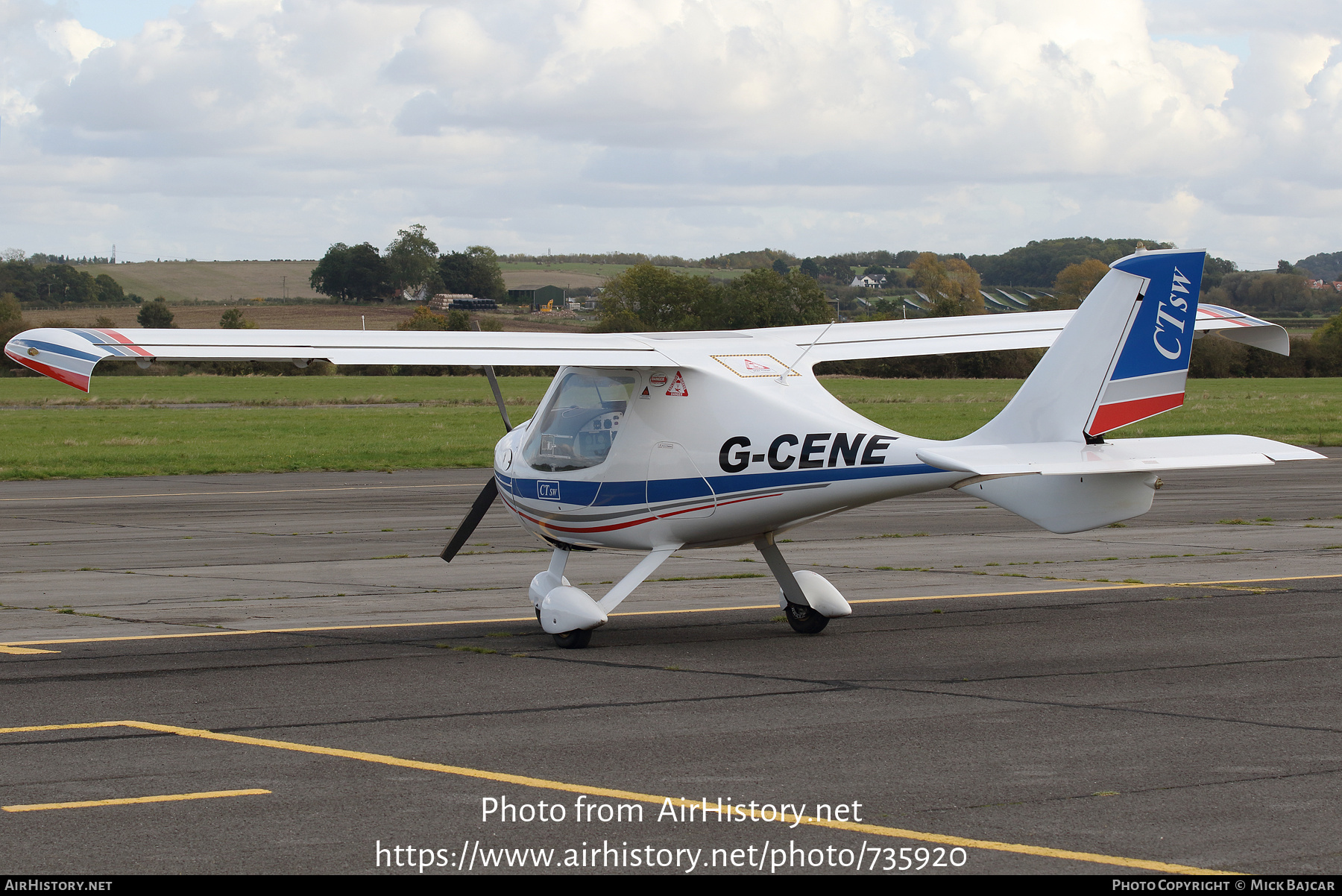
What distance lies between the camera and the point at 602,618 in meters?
11.3

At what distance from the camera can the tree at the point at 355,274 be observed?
445ft

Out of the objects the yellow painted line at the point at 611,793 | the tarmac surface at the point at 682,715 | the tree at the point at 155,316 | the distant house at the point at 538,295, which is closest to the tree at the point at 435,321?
the distant house at the point at 538,295

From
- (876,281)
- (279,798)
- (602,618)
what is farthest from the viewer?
(876,281)

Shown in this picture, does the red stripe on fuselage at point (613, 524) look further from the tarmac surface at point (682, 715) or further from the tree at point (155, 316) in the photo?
the tree at point (155, 316)

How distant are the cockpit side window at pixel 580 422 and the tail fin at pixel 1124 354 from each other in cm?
343

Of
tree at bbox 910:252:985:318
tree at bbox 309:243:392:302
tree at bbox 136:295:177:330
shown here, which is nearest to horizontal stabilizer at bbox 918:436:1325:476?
tree at bbox 910:252:985:318

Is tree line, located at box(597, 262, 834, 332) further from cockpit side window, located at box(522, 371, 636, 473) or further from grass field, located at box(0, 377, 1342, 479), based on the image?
cockpit side window, located at box(522, 371, 636, 473)

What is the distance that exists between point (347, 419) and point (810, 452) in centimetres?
4426

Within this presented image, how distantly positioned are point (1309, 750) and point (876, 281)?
100 m

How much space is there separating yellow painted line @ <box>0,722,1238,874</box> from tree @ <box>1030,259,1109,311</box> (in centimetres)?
6631

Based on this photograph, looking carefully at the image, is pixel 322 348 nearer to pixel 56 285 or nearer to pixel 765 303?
pixel 765 303

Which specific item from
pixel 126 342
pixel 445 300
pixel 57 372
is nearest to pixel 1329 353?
pixel 445 300
